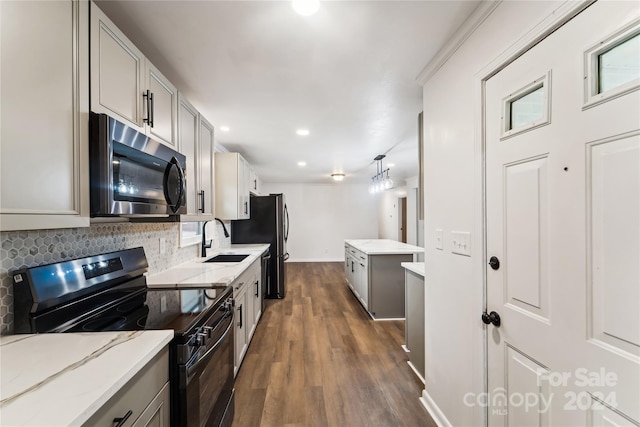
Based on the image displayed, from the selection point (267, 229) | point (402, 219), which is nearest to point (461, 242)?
point (267, 229)

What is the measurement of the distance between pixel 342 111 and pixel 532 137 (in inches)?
68.8

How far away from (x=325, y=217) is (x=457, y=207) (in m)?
6.32

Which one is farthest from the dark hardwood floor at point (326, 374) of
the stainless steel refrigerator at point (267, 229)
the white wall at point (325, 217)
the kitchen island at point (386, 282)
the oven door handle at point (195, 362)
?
the white wall at point (325, 217)

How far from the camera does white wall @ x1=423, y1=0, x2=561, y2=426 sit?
4.06ft

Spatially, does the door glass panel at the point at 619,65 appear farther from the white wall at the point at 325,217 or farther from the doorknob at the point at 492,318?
the white wall at the point at 325,217

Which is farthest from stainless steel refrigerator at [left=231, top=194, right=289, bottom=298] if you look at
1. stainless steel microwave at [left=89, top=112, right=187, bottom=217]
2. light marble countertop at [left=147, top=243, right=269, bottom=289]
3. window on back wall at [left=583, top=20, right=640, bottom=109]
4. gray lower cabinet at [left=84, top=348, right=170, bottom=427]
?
window on back wall at [left=583, top=20, right=640, bottom=109]

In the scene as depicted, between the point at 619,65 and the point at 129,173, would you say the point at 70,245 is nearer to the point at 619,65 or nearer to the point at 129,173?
the point at 129,173

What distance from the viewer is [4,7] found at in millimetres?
744

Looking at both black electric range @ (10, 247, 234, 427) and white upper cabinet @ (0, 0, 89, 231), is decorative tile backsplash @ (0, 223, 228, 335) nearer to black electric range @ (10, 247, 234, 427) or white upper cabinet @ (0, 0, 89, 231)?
black electric range @ (10, 247, 234, 427)

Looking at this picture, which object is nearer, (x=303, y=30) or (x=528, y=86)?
(x=528, y=86)

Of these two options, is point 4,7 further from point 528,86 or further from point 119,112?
point 528,86

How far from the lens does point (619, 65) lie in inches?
29.2

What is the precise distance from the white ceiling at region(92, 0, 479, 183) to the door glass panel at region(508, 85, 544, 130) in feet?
1.85

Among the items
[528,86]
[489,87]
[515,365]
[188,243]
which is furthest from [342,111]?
[515,365]
